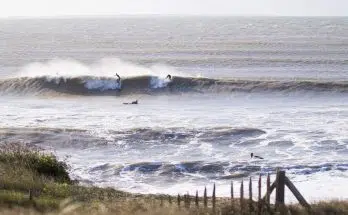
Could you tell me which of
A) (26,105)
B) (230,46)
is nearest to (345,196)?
(26,105)

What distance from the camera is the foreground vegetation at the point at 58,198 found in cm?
1166

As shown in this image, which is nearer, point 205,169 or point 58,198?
point 58,198

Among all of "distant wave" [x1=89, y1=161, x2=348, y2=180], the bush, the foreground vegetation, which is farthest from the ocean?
the foreground vegetation

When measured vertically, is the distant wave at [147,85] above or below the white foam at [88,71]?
below

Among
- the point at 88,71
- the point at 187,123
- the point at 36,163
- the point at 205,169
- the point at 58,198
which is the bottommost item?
the point at 205,169

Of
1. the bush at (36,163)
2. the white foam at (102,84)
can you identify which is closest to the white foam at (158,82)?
the white foam at (102,84)

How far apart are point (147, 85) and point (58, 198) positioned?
1508 inches

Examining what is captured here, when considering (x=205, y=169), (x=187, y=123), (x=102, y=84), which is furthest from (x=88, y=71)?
(x=205, y=169)

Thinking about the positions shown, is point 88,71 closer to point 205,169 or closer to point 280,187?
point 205,169

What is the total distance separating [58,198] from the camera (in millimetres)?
14273

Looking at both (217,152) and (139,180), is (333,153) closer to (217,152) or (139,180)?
(217,152)

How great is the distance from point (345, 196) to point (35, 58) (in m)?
69.1

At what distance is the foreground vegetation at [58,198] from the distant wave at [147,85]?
31.9 metres

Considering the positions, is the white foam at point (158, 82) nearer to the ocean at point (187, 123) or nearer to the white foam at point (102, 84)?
the ocean at point (187, 123)
